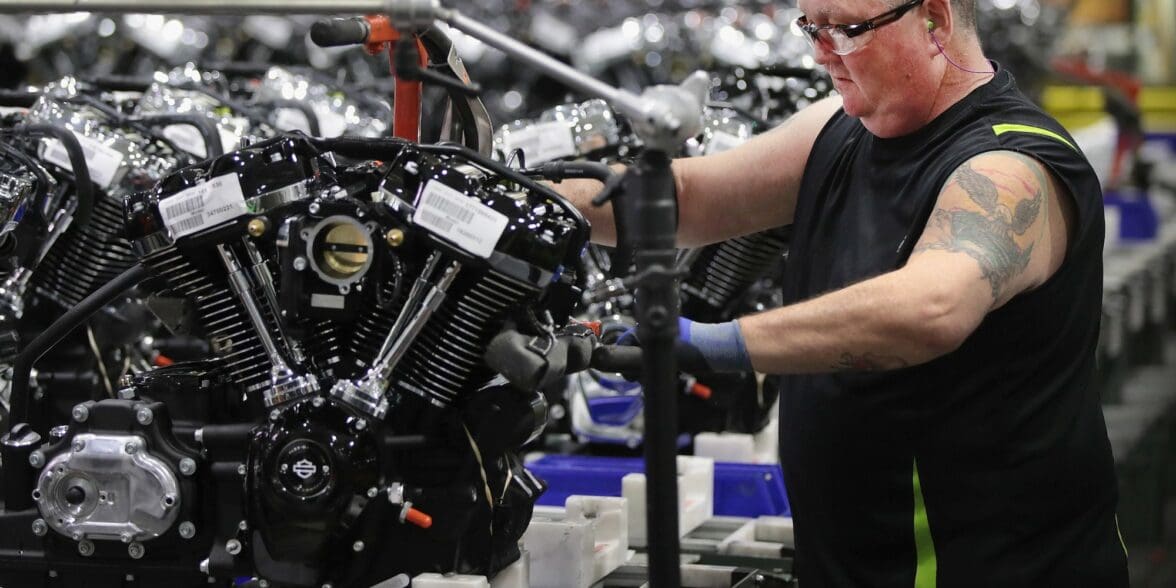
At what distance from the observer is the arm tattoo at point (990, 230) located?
7.00 feet

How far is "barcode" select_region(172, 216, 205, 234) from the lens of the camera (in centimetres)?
242

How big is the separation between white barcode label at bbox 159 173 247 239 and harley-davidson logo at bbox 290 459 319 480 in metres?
0.40

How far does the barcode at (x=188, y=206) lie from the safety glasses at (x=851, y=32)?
39.4 inches

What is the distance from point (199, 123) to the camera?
343cm

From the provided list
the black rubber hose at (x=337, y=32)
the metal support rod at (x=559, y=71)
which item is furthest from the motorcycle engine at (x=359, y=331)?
the metal support rod at (x=559, y=71)

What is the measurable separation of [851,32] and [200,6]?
1.01m

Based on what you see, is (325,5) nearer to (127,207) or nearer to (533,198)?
(533,198)

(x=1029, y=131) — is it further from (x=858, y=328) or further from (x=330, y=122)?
(x=330, y=122)

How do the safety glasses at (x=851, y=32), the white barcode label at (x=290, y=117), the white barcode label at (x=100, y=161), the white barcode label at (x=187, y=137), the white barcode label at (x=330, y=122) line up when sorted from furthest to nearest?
the white barcode label at (x=330, y=122), the white barcode label at (x=290, y=117), the white barcode label at (x=187, y=137), the white barcode label at (x=100, y=161), the safety glasses at (x=851, y=32)

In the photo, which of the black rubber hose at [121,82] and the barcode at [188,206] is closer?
the barcode at [188,206]

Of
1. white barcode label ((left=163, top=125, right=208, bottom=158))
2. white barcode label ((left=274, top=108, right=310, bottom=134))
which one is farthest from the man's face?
white barcode label ((left=274, top=108, right=310, bottom=134))

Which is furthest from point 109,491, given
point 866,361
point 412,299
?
point 866,361

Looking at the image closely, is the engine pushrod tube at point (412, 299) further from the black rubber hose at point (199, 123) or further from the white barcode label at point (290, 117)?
the white barcode label at point (290, 117)

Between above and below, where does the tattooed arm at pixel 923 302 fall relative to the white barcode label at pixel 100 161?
below
